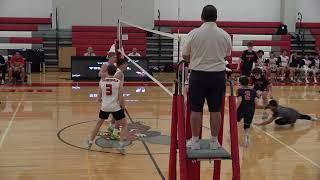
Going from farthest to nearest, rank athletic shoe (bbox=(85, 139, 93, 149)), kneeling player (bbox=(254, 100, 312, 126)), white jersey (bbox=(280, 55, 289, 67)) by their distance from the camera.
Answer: white jersey (bbox=(280, 55, 289, 67)) < kneeling player (bbox=(254, 100, 312, 126)) < athletic shoe (bbox=(85, 139, 93, 149))

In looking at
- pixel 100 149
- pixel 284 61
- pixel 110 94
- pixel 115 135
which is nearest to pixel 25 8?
pixel 284 61

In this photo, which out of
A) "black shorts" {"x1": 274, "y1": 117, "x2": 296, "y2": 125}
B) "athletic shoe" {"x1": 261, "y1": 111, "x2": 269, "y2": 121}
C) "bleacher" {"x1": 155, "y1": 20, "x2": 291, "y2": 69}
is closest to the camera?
"black shorts" {"x1": 274, "y1": 117, "x2": 296, "y2": 125}

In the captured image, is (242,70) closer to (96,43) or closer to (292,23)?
(96,43)

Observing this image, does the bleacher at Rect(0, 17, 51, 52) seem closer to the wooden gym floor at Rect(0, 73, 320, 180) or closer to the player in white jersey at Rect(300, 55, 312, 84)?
the wooden gym floor at Rect(0, 73, 320, 180)

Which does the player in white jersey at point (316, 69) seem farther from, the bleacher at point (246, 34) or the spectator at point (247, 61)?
the spectator at point (247, 61)

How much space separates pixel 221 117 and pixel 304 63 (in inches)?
731

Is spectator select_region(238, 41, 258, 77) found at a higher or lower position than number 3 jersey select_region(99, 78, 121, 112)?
higher

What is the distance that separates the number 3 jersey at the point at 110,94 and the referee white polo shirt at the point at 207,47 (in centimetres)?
365

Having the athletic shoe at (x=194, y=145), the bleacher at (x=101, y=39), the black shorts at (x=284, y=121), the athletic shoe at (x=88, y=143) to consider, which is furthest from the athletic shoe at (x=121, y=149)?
the bleacher at (x=101, y=39)

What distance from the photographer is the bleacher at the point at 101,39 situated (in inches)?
1001

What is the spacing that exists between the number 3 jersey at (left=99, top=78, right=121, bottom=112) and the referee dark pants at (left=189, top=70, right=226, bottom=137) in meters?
3.53

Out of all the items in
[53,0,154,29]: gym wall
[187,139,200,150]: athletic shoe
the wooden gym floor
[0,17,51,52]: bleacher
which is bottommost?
the wooden gym floor

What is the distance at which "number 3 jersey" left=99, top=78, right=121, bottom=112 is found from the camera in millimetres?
8977

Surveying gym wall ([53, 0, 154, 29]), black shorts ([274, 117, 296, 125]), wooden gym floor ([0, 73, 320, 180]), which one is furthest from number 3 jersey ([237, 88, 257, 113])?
gym wall ([53, 0, 154, 29])
